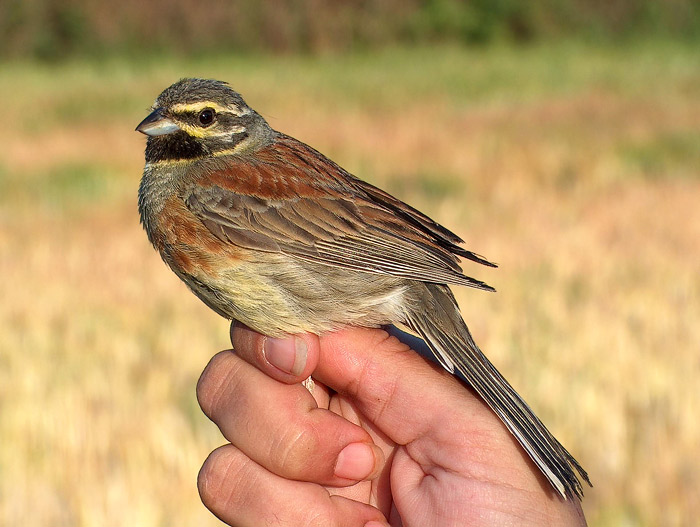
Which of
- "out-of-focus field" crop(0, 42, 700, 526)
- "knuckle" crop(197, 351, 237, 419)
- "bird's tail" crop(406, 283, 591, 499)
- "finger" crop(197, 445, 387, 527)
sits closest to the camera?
"bird's tail" crop(406, 283, 591, 499)

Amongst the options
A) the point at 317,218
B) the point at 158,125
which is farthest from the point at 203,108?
the point at 317,218

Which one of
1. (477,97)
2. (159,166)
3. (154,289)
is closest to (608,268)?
(154,289)

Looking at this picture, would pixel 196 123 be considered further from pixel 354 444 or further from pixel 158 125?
pixel 354 444

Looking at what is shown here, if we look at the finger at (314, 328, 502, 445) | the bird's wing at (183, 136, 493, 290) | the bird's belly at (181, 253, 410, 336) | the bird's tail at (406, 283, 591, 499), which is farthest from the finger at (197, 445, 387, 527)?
the bird's wing at (183, 136, 493, 290)

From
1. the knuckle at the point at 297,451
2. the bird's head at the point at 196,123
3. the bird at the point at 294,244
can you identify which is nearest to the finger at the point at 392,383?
the bird at the point at 294,244

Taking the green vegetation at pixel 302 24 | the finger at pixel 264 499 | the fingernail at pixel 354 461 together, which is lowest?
the green vegetation at pixel 302 24

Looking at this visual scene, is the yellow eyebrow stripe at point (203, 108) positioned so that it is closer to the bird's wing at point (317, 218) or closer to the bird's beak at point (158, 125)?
the bird's beak at point (158, 125)

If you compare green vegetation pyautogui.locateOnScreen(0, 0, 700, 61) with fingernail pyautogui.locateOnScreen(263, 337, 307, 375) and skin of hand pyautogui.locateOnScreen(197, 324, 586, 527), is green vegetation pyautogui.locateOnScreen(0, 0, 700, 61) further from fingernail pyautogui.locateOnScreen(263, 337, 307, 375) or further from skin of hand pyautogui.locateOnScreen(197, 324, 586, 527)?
fingernail pyautogui.locateOnScreen(263, 337, 307, 375)

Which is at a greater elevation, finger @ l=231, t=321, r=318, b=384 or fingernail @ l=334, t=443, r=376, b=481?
finger @ l=231, t=321, r=318, b=384
